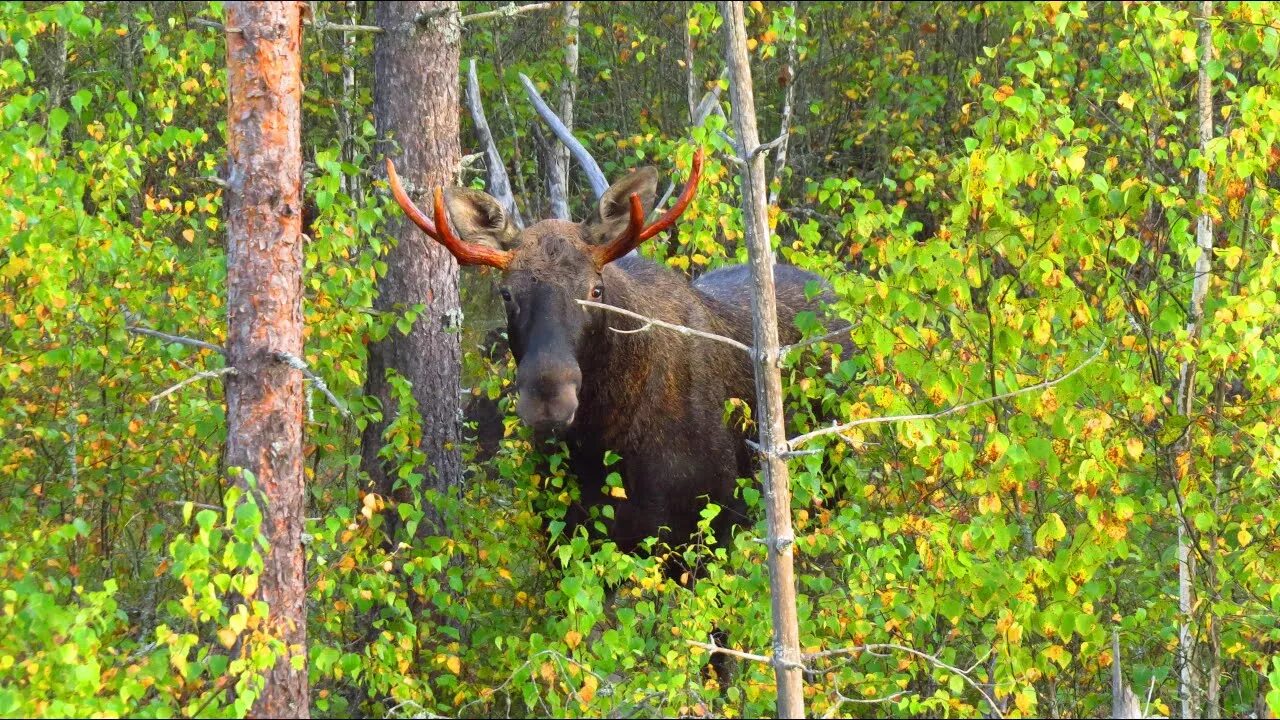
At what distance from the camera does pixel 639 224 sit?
20.8ft

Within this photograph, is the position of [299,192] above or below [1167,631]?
above

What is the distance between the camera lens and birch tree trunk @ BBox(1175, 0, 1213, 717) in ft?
19.1

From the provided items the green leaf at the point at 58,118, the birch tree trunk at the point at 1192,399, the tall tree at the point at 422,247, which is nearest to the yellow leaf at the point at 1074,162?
the birch tree trunk at the point at 1192,399

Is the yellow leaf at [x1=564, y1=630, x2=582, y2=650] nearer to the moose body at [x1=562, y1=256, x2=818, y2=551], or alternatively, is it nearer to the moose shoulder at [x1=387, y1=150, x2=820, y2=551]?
the moose shoulder at [x1=387, y1=150, x2=820, y2=551]

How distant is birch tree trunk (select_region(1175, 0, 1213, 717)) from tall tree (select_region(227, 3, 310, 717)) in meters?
3.53

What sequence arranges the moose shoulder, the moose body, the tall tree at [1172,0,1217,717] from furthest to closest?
the moose body < the moose shoulder < the tall tree at [1172,0,1217,717]

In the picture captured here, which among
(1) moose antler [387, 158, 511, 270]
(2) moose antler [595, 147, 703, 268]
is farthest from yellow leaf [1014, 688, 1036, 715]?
(1) moose antler [387, 158, 511, 270]

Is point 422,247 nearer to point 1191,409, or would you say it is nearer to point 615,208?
point 615,208

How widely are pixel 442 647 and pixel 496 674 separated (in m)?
0.28

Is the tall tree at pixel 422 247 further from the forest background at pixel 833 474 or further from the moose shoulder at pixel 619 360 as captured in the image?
the moose shoulder at pixel 619 360

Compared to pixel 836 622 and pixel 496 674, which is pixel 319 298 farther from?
pixel 836 622

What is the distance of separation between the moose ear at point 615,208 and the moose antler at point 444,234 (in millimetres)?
450

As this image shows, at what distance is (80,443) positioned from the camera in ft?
21.1

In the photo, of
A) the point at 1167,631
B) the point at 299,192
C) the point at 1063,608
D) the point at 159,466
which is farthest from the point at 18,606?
the point at 1167,631
